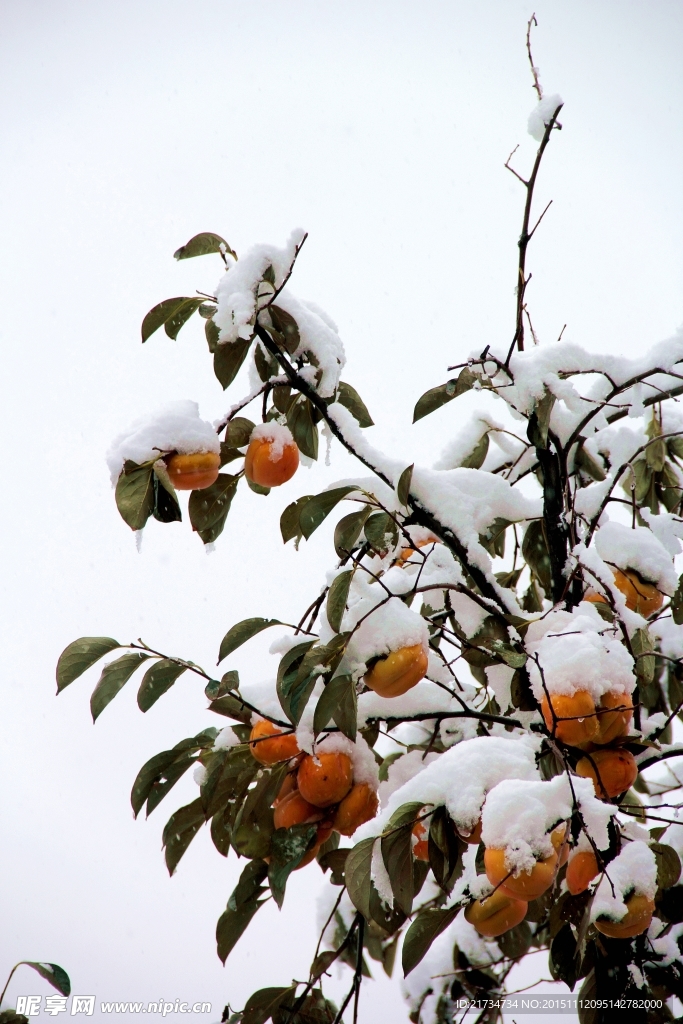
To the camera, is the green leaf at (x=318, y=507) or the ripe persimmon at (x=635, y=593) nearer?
the green leaf at (x=318, y=507)

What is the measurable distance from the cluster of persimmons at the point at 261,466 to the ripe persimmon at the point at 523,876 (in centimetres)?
44

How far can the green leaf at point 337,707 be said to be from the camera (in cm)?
70

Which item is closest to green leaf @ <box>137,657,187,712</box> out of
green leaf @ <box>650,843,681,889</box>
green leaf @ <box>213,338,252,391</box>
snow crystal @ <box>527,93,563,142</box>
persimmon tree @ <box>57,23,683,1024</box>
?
persimmon tree @ <box>57,23,683,1024</box>

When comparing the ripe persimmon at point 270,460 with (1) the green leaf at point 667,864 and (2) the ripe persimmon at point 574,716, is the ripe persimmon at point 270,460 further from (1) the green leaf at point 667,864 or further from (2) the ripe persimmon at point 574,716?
(1) the green leaf at point 667,864

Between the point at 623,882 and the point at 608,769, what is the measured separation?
0.35 ft

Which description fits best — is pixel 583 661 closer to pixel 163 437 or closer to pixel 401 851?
pixel 401 851

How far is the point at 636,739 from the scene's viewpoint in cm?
77

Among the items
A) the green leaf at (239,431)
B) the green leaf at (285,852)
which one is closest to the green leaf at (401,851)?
the green leaf at (285,852)

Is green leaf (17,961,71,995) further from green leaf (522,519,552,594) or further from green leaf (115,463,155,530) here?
green leaf (522,519,552,594)

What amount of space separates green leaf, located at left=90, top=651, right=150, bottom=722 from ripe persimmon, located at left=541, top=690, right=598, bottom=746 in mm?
460

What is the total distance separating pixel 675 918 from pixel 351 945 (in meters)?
0.42

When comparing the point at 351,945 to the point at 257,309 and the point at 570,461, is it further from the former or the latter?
the point at 257,309

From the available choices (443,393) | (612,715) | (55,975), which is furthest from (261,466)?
(55,975)

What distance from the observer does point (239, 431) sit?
0.89 meters
